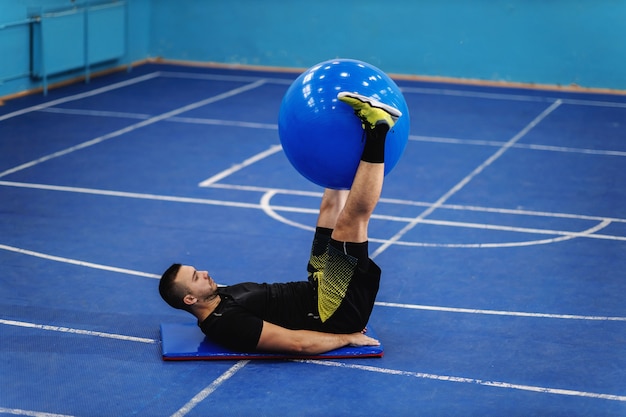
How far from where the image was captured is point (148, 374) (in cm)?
533

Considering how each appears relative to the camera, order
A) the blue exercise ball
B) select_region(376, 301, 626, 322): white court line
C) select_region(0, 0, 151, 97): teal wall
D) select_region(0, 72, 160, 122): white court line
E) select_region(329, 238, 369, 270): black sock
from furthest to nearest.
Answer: select_region(0, 0, 151, 97): teal wall < select_region(0, 72, 160, 122): white court line < select_region(376, 301, 626, 322): white court line < select_region(329, 238, 369, 270): black sock < the blue exercise ball

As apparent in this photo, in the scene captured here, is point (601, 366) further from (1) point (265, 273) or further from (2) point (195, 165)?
(2) point (195, 165)

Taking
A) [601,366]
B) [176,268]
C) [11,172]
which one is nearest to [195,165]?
[11,172]

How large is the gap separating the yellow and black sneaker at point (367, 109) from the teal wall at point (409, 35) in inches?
371

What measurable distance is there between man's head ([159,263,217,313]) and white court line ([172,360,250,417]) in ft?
1.30

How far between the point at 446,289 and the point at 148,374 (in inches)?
92.1

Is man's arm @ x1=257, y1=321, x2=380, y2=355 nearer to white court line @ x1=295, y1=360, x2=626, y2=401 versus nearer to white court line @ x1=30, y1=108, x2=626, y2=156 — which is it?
white court line @ x1=295, y1=360, x2=626, y2=401

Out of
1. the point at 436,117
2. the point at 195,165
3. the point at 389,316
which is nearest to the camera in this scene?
the point at 389,316

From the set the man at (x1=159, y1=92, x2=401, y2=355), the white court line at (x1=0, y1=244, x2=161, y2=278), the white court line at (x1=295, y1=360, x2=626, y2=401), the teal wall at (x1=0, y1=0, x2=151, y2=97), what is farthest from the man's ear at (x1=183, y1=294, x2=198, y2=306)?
the teal wall at (x1=0, y1=0, x2=151, y2=97)

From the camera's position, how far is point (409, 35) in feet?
50.1

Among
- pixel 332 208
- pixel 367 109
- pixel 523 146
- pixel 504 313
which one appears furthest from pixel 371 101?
pixel 523 146

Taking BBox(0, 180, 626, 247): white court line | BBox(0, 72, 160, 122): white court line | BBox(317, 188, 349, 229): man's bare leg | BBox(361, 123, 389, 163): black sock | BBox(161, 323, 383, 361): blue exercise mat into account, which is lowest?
BBox(161, 323, 383, 361): blue exercise mat

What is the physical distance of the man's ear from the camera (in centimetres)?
543

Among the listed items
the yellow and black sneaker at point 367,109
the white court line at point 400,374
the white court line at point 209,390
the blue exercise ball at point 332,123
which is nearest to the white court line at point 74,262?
the white court line at point 400,374
